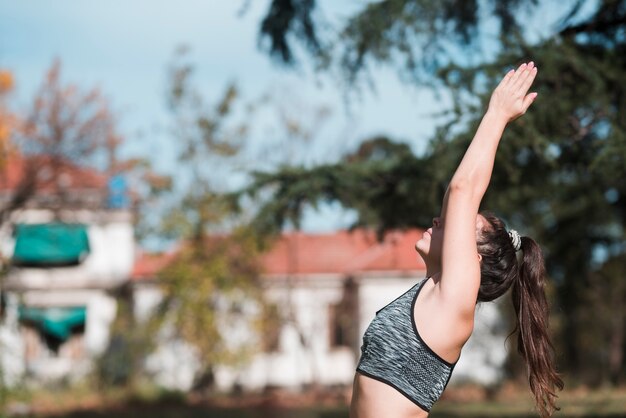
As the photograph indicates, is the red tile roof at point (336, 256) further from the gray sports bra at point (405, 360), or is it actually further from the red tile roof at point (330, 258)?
the gray sports bra at point (405, 360)

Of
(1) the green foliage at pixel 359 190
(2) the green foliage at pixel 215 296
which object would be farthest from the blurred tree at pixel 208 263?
(1) the green foliage at pixel 359 190

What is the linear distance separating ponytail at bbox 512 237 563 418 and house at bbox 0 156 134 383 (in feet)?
81.7

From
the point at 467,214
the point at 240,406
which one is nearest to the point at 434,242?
the point at 467,214

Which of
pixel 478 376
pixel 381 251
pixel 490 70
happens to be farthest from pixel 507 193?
pixel 381 251

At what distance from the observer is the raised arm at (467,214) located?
3193 mm

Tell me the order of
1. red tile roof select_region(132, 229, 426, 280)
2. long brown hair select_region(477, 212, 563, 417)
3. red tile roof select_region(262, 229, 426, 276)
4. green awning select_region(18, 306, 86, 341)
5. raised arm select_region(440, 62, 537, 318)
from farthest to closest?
green awning select_region(18, 306, 86, 341)
red tile roof select_region(262, 229, 426, 276)
red tile roof select_region(132, 229, 426, 280)
long brown hair select_region(477, 212, 563, 417)
raised arm select_region(440, 62, 537, 318)

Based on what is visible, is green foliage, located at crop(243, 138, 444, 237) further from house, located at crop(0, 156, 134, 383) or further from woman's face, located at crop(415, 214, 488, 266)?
house, located at crop(0, 156, 134, 383)

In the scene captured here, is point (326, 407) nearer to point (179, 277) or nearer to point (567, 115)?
point (179, 277)

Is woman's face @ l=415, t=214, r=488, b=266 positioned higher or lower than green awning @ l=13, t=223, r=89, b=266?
lower

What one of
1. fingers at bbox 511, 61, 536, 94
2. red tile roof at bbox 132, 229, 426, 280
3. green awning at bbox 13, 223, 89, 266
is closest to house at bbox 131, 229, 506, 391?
red tile roof at bbox 132, 229, 426, 280

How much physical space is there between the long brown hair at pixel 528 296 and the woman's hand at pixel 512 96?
0.40 m

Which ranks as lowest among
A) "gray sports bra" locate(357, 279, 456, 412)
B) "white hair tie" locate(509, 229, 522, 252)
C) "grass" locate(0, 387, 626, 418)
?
"grass" locate(0, 387, 626, 418)

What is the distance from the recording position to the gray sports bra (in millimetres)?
3246

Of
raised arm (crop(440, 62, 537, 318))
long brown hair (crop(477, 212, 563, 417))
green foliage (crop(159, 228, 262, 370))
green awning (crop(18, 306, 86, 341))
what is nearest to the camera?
raised arm (crop(440, 62, 537, 318))
